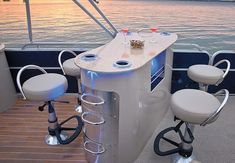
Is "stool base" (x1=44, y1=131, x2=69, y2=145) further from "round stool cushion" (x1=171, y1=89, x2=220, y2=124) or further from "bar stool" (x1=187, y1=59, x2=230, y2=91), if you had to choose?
"bar stool" (x1=187, y1=59, x2=230, y2=91)

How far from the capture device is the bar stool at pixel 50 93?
1.63 meters

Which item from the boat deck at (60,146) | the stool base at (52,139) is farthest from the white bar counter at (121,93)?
the stool base at (52,139)

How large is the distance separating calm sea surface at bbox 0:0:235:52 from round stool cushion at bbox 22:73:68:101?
93.5 inches

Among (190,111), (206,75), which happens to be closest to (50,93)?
(190,111)

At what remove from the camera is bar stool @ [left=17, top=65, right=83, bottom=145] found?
1.63 metres

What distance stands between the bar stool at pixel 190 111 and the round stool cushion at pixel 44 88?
944 mm

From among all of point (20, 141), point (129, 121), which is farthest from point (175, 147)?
point (20, 141)

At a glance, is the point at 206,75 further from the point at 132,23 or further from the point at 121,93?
the point at 132,23

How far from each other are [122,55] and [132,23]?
6.66 metres

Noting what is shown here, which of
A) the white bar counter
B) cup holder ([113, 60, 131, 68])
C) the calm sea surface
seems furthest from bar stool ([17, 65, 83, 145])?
the calm sea surface

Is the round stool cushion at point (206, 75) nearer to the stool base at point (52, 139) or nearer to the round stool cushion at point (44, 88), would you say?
the round stool cushion at point (44, 88)

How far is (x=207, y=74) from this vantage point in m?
2.09

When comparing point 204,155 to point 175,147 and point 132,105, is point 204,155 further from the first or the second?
point 132,105

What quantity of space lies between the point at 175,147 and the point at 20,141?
5.07 ft
